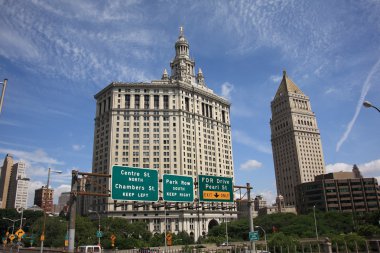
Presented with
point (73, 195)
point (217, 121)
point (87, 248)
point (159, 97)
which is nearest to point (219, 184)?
point (73, 195)

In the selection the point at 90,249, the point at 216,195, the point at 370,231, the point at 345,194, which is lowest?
the point at 370,231

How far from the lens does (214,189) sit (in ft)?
145

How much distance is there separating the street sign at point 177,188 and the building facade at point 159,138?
3519 inches

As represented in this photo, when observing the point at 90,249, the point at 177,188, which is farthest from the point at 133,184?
the point at 90,249

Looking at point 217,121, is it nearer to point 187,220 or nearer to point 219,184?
point 187,220

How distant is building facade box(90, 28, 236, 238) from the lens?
13225 centimetres

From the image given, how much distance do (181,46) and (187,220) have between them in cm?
9501

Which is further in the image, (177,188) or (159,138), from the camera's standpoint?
(159,138)

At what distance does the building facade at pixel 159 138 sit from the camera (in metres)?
132

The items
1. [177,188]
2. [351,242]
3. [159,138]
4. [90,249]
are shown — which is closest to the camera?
[177,188]

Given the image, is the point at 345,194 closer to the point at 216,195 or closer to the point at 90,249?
the point at 216,195

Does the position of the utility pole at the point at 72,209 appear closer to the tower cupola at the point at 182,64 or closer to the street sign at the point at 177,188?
the street sign at the point at 177,188

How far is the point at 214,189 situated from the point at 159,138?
96.3 meters

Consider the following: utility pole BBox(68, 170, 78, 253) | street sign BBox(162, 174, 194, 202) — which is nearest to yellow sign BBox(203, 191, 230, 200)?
street sign BBox(162, 174, 194, 202)
